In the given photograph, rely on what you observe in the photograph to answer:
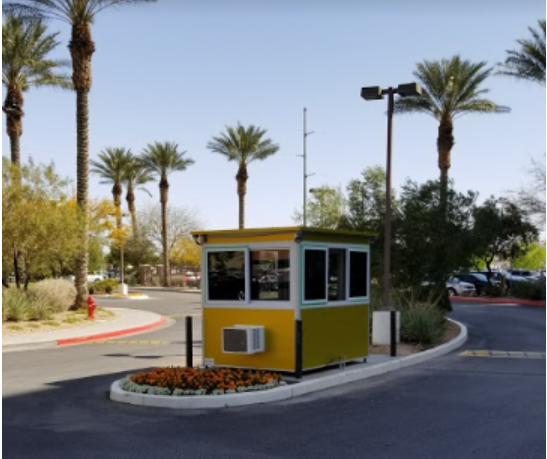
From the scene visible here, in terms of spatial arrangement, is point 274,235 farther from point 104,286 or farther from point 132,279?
point 132,279

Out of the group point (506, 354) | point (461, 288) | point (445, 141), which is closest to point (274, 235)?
point (506, 354)

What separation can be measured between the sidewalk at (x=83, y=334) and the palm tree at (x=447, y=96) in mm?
18443

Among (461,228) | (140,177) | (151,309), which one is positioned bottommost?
(151,309)

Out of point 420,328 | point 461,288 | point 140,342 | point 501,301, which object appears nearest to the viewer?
point 420,328

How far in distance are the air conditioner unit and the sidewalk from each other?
7.69 meters

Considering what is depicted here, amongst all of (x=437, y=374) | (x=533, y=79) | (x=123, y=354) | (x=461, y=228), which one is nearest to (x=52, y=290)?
(x=123, y=354)

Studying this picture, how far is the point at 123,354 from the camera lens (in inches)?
589

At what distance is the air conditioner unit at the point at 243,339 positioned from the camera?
412 inches

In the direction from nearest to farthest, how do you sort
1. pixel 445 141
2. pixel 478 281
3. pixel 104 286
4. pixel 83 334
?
pixel 83 334 → pixel 445 141 → pixel 478 281 → pixel 104 286

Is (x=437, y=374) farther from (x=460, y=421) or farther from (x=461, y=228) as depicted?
(x=461, y=228)

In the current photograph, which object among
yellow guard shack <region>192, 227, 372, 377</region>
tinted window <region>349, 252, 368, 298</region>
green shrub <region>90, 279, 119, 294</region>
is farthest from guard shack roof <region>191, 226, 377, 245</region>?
green shrub <region>90, 279, 119, 294</region>

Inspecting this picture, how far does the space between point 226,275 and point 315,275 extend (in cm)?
150

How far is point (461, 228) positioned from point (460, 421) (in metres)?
13.5

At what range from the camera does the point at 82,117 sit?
1025 inches
